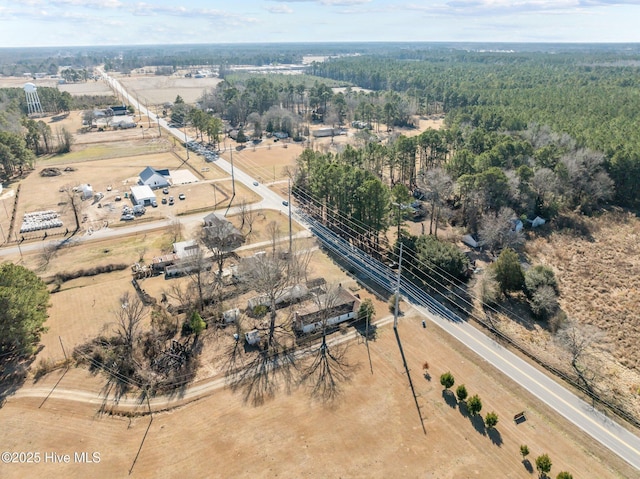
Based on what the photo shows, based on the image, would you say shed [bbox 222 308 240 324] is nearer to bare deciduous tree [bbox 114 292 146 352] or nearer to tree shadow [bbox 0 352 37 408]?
bare deciduous tree [bbox 114 292 146 352]

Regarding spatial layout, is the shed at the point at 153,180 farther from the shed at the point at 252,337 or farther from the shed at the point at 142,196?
the shed at the point at 252,337

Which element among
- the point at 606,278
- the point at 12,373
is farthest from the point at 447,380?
the point at 12,373

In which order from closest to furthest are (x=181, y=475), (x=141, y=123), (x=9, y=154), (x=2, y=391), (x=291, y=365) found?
1. (x=181, y=475)
2. (x=2, y=391)
3. (x=291, y=365)
4. (x=9, y=154)
5. (x=141, y=123)

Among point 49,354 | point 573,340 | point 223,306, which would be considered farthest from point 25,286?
point 573,340

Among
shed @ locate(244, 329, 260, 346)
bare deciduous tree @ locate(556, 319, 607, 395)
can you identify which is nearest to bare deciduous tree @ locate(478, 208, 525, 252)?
bare deciduous tree @ locate(556, 319, 607, 395)

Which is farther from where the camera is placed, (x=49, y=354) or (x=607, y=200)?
(x=607, y=200)

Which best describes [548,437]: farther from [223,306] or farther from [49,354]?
Answer: [49,354]

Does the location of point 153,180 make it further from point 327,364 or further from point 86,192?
point 327,364
